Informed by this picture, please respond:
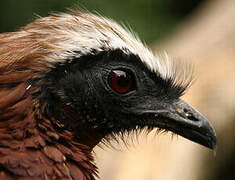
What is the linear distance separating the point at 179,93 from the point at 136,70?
521 millimetres

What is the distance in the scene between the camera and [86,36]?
4.97 m

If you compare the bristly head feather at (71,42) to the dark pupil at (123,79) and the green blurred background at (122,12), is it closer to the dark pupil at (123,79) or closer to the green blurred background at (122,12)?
the dark pupil at (123,79)

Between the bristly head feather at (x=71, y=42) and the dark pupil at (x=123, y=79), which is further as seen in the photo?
the dark pupil at (x=123, y=79)

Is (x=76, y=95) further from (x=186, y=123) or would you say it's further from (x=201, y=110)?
(x=201, y=110)

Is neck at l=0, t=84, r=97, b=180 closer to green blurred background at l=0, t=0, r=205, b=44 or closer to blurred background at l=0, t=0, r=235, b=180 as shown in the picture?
blurred background at l=0, t=0, r=235, b=180

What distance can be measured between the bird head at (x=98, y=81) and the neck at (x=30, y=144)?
0.24 feet

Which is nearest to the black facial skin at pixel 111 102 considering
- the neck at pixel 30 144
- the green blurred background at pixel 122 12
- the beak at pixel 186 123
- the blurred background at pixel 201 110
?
the beak at pixel 186 123

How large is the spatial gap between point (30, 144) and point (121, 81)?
0.88m

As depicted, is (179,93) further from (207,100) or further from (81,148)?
(207,100)

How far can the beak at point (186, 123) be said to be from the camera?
5273 mm

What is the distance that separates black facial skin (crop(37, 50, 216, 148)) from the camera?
490cm

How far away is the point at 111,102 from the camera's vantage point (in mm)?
5113

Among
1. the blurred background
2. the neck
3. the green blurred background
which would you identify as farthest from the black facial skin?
the green blurred background

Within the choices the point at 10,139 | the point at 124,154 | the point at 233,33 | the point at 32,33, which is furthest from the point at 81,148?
the point at 233,33
